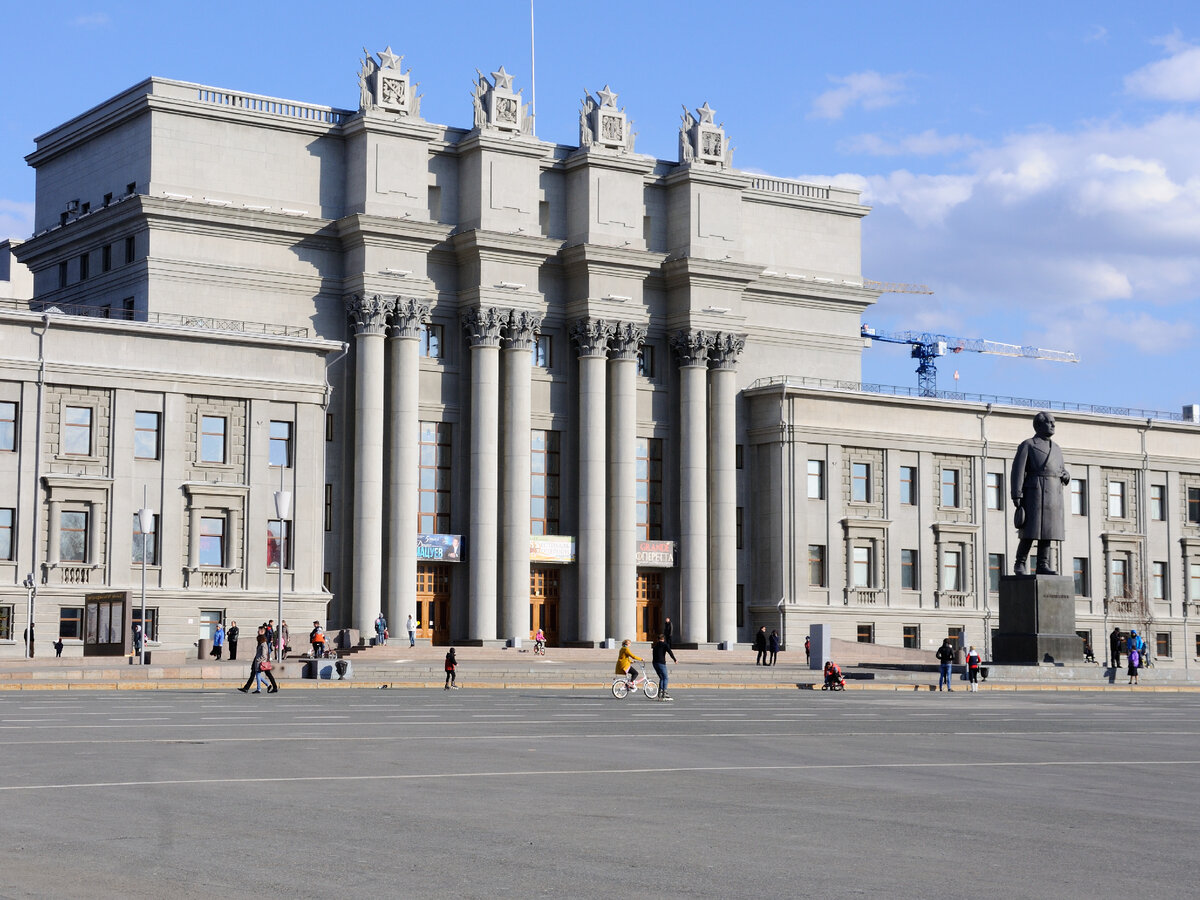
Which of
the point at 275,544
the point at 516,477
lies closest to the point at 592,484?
the point at 516,477

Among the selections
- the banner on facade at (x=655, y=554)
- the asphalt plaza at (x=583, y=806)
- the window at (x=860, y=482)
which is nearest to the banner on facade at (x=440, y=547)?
the banner on facade at (x=655, y=554)

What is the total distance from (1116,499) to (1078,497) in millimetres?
2885

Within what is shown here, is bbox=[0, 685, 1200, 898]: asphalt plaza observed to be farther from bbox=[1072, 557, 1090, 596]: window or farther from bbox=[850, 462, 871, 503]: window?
bbox=[1072, 557, 1090, 596]: window

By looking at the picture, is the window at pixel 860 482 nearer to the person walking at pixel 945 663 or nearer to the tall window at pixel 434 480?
the tall window at pixel 434 480

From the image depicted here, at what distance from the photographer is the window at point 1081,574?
91938mm

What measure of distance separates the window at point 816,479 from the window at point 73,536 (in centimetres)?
3525

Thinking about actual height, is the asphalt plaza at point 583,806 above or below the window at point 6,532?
below

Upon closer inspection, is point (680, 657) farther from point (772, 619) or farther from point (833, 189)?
point (833, 189)

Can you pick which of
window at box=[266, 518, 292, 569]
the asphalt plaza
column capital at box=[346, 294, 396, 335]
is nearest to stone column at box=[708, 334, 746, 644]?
column capital at box=[346, 294, 396, 335]

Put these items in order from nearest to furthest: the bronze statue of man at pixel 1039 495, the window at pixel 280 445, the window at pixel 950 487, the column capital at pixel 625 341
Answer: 1. the bronze statue of man at pixel 1039 495
2. the window at pixel 280 445
3. the column capital at pixel 625 341
4. the window at pixel 950 487

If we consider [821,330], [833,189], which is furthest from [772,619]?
[833,189]

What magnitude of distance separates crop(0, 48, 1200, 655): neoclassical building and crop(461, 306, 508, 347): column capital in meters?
0.13

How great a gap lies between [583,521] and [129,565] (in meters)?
21.3

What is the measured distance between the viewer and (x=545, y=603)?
3204 inches
